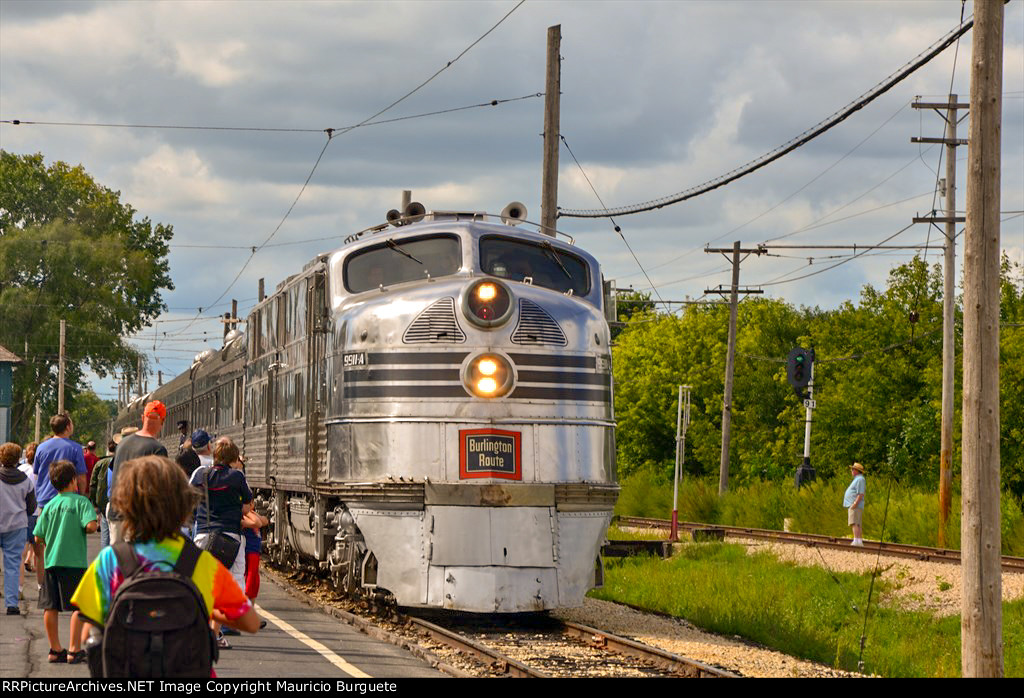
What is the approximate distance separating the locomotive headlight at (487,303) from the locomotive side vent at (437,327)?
17 centimetres

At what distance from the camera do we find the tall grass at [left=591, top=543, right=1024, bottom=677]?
669 inches

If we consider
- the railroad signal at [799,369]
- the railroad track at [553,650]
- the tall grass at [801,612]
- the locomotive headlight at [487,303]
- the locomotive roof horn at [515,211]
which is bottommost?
the tall grass at [801,612]

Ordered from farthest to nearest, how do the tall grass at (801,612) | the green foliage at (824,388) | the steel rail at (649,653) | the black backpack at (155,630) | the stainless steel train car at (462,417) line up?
the green foliage at (824,388) → the tall grass at (801,612) → the stainless steel train car at (462,417) → the steel rail at (649,653) → the black backpack at (155,630)

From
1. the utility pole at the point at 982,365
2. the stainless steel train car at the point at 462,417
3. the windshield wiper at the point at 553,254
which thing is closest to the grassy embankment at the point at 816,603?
the utility pole at the point at 982,365

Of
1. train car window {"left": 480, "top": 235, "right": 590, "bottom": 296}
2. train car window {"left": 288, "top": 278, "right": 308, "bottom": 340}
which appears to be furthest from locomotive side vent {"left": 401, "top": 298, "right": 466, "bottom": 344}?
train car window {"left": 288, "top": 278, "right": 308, "bottom": 340}

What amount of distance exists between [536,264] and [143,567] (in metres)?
10.4

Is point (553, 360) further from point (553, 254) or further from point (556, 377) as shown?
point (553, 254)

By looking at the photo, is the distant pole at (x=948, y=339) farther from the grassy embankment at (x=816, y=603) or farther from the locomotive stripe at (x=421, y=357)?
the locomotive stripe at (x=421, y=357)

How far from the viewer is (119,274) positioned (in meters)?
71.5

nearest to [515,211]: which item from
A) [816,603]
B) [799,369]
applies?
[816,603]

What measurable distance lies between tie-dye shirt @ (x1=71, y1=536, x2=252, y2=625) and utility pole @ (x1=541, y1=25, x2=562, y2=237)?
17.9m

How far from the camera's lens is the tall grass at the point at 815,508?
3105cm

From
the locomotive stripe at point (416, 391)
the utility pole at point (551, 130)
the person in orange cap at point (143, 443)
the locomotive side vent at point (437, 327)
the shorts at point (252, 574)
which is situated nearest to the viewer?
the person in orange cap at point (143, 443)

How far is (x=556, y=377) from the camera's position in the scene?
1476 cm
